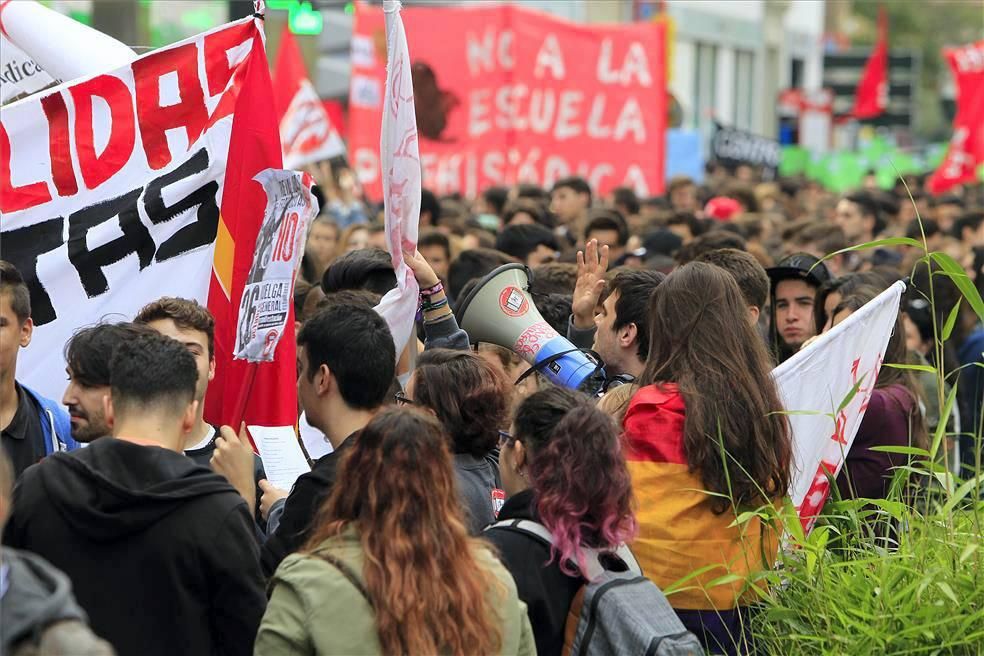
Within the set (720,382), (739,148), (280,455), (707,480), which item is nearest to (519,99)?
(739,148)

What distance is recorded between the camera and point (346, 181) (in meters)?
14.0

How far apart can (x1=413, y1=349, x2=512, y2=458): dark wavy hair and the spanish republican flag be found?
1.20ft

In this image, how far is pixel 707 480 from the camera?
3.88 metres

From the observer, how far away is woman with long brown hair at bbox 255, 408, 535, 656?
294 cm

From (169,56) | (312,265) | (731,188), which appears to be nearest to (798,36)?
(731,188)

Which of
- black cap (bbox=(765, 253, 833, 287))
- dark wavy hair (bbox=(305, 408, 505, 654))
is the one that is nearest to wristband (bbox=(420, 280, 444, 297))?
dark wavy hair (bbox=(305, 408, 505, 654))

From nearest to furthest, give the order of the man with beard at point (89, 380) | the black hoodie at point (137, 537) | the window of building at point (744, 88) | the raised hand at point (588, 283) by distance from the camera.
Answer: the black hoodie at point (137, 537) → the man with beard at point (89, 380) → the raised hand at point (588, 283) → the window of building at point (744, 88)

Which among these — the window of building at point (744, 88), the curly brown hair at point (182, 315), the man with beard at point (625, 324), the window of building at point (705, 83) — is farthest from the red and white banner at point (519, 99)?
the window of building at point (744, 88)

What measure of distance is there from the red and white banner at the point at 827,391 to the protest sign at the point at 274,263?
1.51 metres

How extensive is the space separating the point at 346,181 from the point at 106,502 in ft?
36.0

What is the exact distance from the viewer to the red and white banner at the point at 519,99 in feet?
44.1

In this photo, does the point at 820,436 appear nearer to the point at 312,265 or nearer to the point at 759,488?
the point at 759,488

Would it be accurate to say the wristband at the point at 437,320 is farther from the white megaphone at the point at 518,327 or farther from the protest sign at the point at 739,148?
the protest sign at the point at 739,148

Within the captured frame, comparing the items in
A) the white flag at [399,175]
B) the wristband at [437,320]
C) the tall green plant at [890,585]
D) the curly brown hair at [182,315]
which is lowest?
the tall green plant at [890,585]
